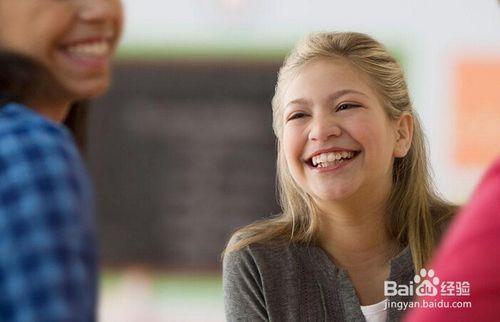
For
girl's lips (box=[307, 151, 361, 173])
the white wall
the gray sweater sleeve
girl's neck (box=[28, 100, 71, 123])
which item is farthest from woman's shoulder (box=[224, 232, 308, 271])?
the white wall

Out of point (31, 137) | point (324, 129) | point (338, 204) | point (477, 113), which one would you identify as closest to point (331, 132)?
point (324, 129)

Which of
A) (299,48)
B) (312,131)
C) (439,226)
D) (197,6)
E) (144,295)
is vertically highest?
(197,6)

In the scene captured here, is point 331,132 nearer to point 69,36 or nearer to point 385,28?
point 69,36

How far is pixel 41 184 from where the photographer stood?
1.78ft

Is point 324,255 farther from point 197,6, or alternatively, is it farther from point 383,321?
point 197,6

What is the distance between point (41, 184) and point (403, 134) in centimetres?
91

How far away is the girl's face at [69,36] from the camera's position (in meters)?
0.63

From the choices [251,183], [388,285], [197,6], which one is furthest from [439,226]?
[197,6]

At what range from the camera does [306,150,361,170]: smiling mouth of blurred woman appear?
123cm

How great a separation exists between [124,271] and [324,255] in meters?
0.98

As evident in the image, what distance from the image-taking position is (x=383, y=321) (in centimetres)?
121

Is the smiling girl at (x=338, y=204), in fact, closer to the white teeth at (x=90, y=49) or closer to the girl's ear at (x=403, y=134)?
the girl's ear at (x=403, y=134)

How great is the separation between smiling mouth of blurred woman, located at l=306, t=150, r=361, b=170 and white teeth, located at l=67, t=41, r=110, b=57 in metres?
0.60

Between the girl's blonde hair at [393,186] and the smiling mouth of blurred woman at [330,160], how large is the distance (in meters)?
0.10
